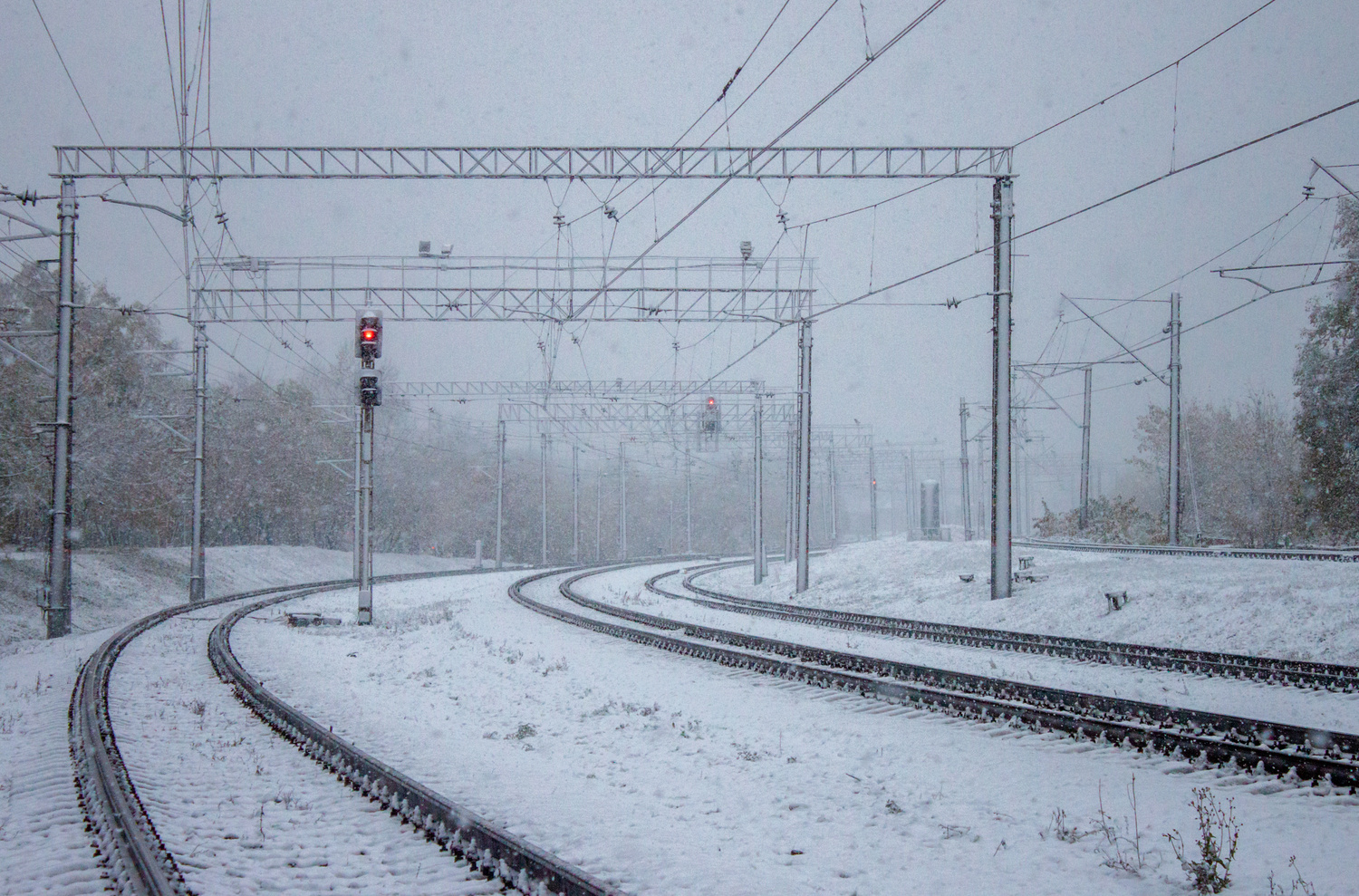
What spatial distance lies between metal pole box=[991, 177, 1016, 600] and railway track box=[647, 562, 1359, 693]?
2.82 m

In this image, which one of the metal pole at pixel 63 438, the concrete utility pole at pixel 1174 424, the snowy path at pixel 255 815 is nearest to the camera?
the snowy path at pixel 255 815

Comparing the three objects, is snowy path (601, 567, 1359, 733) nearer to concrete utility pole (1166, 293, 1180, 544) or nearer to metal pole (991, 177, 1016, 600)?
metal pole (991, 177, 1016, 600)

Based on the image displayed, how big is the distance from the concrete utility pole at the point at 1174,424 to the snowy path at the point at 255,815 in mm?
28739

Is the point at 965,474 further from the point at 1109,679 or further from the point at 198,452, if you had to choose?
the point at 1109,679

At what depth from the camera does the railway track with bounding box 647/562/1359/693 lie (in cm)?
1080

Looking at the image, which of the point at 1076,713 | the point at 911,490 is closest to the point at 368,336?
the point at 1076,713

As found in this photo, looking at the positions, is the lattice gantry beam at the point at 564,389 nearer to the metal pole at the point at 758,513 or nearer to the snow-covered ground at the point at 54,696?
the metal pole at the point at 758,513

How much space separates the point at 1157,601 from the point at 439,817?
14728 mm

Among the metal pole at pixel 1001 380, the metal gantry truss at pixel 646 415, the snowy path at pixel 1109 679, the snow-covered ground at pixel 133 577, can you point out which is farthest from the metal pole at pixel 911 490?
the snowy path at pixel 1109 679

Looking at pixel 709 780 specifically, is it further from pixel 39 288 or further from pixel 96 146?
pixel 39 288

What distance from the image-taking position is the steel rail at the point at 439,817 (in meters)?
4.87

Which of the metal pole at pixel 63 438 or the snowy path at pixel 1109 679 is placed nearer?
the snowy path at pixel 1109 679

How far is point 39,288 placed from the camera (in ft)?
120

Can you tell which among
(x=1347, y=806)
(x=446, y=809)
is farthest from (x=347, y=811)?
(x=1347, y=806)
